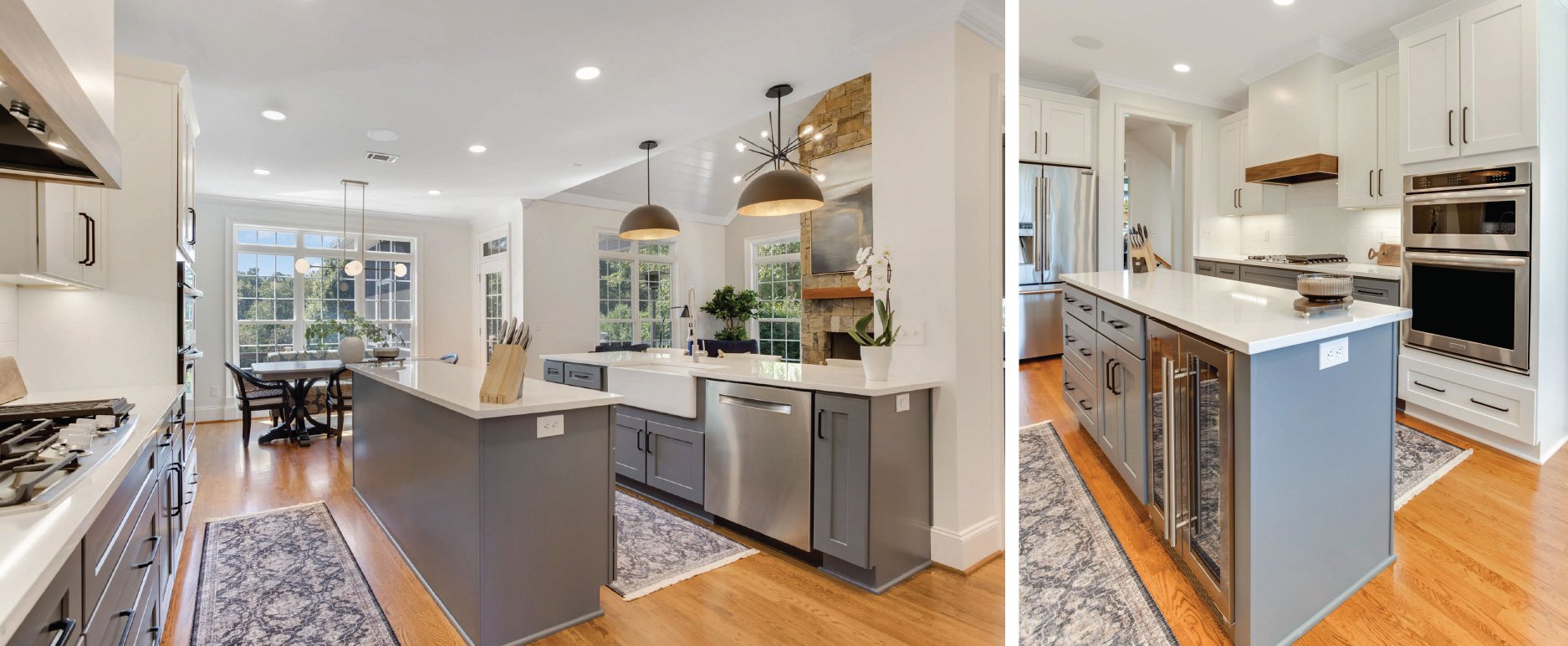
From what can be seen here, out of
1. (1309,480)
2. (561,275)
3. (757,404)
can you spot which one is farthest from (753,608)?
(561,275)

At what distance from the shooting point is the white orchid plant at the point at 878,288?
2369 mm

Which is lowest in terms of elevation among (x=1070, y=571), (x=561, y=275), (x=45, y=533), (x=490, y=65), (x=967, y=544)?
(x=967, y=544)

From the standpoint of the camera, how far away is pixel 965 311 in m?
2.31

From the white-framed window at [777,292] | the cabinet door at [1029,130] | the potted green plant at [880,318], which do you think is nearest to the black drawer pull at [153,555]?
the potted green plant at [880,318]

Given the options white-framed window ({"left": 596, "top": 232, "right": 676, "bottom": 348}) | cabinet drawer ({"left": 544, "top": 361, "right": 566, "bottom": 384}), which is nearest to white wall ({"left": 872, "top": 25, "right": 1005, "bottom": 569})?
cabinet drawer ({"left": 544, "top": 361, "right": 566, "bottom": 384})

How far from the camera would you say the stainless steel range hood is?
0.85 metres

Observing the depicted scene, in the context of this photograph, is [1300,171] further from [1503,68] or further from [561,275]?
[561,275]

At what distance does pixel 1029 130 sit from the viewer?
0.44m

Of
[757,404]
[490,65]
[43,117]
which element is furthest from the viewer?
[490,65]

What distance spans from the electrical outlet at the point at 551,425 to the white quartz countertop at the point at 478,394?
3 cm

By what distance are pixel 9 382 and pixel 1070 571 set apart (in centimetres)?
304

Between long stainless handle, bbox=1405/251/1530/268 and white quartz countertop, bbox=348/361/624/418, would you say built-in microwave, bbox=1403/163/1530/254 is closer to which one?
long stainless handle, bbox=1405/251/1530/268

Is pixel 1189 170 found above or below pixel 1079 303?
above

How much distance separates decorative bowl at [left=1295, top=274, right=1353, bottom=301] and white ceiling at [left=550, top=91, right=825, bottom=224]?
5.78 m
